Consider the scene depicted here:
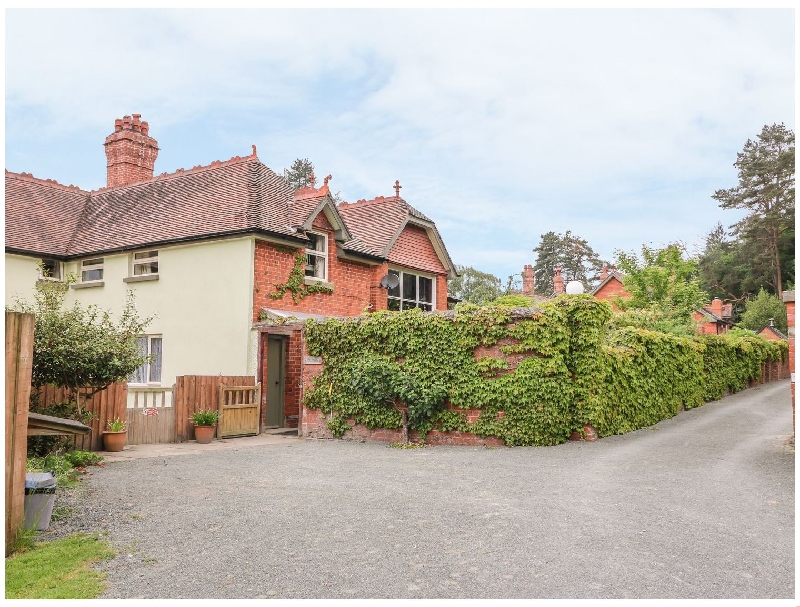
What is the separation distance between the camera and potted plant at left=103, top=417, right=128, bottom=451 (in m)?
13.4

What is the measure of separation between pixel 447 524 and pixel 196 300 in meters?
13.8

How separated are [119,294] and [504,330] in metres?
12.0

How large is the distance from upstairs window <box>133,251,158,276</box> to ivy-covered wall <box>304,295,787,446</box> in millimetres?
6641

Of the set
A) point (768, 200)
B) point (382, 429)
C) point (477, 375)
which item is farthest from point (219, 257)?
point (768, 200)

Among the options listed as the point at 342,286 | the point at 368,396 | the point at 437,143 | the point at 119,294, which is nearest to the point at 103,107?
the point at 119,294

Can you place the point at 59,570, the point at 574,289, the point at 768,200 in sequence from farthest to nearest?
the point at 768,200, the point at 574,289, the point at 59,570

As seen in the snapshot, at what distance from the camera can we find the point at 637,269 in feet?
Result: 113

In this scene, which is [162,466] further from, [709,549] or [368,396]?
[709,549]

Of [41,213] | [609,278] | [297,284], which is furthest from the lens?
[609,278]

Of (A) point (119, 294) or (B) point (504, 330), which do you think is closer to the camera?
(B) point (504, 330)

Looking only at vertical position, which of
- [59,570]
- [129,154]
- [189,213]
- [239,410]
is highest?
[129,154]

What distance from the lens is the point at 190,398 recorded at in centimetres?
1584

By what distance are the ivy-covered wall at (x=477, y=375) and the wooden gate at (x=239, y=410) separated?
63.3 inches

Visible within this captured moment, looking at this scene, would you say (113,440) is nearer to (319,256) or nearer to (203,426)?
(203,426)
